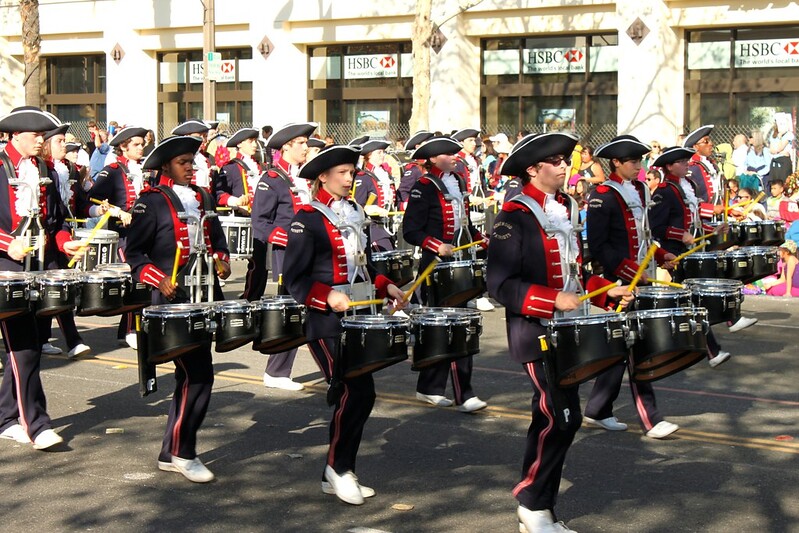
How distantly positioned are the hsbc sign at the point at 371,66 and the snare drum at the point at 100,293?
24199 mm

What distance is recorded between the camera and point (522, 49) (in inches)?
1191

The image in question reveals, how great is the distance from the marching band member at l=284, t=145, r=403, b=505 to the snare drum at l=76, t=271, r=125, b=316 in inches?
62.5

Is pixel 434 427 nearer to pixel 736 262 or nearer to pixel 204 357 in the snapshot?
pixel 204 357

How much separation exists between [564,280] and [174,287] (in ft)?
8.01

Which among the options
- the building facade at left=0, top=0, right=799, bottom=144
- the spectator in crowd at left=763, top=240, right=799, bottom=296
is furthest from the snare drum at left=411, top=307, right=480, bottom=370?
the building facade at left=0, top=0, right=799, bottom=144

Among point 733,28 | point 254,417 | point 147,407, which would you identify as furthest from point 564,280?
point 733,28

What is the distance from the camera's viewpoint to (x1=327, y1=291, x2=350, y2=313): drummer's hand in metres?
7.35

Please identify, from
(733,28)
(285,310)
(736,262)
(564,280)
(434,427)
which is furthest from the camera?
(733,28)

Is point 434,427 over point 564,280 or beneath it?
beneath

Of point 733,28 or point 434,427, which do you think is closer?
point 434,427

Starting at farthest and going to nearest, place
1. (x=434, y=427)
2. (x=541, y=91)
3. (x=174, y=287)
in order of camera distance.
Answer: (x=541, y=91), (x=434, y=427), (x=174, y=287)

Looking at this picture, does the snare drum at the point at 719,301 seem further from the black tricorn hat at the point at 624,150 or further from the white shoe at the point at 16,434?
the white shoe at the point at 16,434

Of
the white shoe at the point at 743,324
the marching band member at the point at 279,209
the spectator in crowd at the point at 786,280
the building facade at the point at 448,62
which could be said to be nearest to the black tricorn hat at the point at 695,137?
the spectator in crowd at the point at 786,280

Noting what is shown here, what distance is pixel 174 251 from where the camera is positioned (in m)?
8.25
